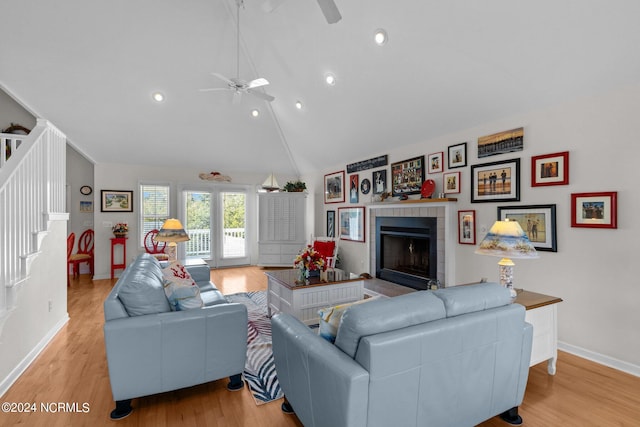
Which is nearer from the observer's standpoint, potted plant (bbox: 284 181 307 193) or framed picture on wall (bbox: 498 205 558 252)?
framed picture on wall (bbox: 498 205 558 252)

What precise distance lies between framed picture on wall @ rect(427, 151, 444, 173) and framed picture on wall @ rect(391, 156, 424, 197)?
131 millimetres

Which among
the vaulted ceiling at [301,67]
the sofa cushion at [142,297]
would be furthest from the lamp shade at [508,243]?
the sofa cushion at [142,297]

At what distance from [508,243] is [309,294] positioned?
2.05 meters

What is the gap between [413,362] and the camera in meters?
1.51

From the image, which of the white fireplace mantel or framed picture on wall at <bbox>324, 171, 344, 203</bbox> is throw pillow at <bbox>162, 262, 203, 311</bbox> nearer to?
the white fireplace mantel

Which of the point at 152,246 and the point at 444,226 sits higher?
the point at 444,226

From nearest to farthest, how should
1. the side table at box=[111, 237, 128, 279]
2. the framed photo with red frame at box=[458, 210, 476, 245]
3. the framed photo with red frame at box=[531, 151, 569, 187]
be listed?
1. the framed photo with red frame at box=[531, 151, 569, 187]
2. the framed photo with red frame at box=[458, 210, 476, 245]
3. the side table at box=[111, 237, 128, 279]

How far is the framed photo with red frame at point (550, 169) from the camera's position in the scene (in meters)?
3.01

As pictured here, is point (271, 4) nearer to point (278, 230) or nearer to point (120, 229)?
point (278, 230)

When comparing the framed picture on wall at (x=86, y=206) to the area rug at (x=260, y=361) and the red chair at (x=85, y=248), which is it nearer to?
the red chair at (x=85, y=248)

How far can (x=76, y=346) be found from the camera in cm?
311

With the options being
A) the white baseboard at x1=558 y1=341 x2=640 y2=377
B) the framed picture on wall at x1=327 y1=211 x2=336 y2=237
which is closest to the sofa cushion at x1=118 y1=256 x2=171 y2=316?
the white baseboard at x1=558 y1=341 x2=640 y2=377

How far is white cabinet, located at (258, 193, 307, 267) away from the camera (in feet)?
24.1

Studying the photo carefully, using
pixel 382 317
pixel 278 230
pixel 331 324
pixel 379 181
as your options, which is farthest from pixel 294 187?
pixel 382 317
